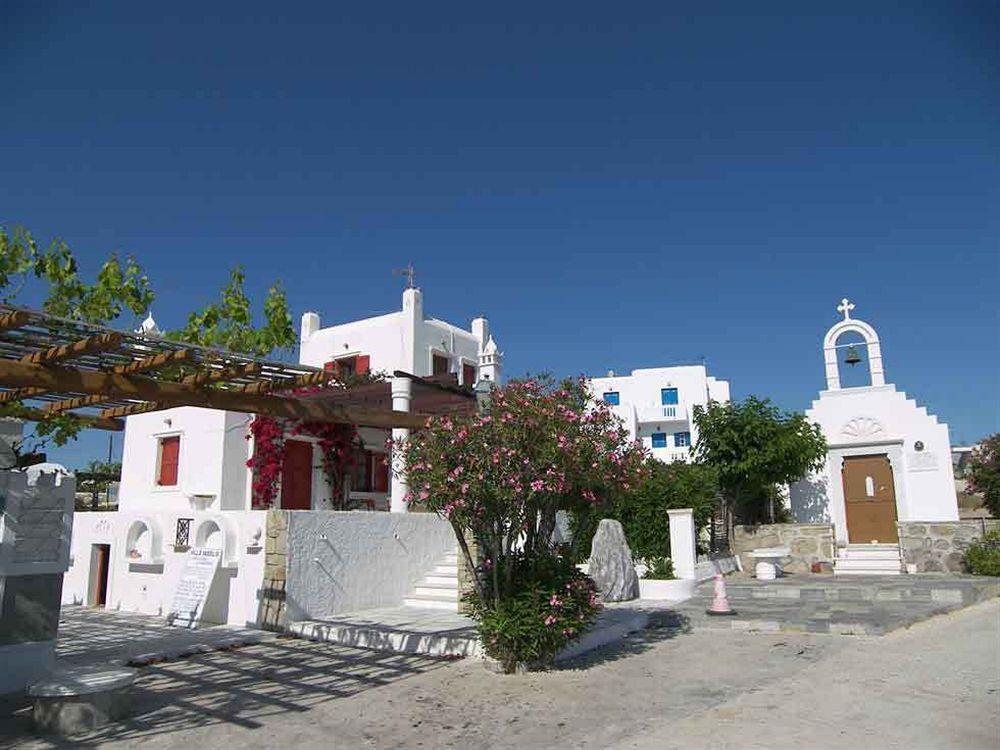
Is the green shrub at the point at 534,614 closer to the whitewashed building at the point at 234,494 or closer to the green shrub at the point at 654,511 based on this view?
the whitewashed building at the point at 234,494

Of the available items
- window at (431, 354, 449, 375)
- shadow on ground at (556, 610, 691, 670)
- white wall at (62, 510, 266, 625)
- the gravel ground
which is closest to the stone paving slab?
shadow on ground at (556, 610, 691, 670)

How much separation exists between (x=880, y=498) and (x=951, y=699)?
12718mm

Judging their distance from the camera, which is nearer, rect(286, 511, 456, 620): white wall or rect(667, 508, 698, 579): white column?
rect(286, 511, 456, 620): white wall

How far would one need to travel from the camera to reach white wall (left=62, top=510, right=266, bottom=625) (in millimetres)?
10578

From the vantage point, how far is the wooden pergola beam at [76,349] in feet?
20.6

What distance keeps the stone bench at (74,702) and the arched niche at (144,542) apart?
6804mm

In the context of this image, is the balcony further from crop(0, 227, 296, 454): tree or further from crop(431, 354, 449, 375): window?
crop(0, 227, 296, 454): tree

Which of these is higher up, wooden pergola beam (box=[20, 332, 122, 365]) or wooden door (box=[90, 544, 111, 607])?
wooden pergola beam (box=[20, 332, 122, 365])

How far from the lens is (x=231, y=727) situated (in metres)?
5.77

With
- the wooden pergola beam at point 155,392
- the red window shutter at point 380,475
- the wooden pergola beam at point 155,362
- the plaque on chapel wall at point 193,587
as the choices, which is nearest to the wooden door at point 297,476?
the red window shutter at point 380,475

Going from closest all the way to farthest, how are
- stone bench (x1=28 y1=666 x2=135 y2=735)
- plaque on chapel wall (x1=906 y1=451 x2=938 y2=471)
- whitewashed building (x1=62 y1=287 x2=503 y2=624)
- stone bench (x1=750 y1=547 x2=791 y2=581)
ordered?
1. stone bench (x1=28 y1=666 x2=135 y2=735)
2. whitewashed building (x1=62 y1=287 x2=503 y2=624)
3. stone bench (x1=750 y1=547 x2=791 y2=581)
4. plaque on chapel wall (x1=906 y1=451 x2=938 y2=471)

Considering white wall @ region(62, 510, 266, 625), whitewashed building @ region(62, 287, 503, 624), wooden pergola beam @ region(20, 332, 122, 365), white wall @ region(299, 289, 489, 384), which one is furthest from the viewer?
white wall @ region(299, 289, 489, 384)

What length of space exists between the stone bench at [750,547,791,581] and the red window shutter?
10.0 meters

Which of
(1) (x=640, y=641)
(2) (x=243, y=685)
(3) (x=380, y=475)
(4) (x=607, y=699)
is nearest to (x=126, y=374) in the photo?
(2) (x=243, y=685)
